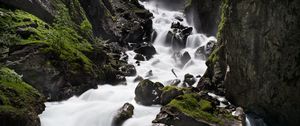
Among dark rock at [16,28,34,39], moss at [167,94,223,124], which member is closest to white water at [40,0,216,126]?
moss at [167,94,223,124]

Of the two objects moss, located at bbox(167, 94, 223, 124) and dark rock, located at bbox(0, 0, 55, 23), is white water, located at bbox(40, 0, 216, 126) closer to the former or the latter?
moss, located at bbox(167, 94, 223, 124)

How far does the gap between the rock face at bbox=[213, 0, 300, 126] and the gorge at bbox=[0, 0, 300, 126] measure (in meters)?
0.07

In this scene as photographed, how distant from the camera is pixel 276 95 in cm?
2973

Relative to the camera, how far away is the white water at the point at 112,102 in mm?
27547

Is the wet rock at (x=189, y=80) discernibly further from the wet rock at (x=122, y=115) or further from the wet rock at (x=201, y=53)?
the wet rock at (x=122, y=115)

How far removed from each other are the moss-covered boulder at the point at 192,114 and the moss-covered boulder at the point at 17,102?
838 cm

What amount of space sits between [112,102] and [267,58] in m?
13.5

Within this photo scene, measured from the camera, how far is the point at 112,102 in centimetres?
3312

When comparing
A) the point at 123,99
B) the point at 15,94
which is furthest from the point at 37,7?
the point at 15,94

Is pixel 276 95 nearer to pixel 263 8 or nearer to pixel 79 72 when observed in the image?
pixel 263 8

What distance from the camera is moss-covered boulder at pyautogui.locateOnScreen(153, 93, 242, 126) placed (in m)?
25.5

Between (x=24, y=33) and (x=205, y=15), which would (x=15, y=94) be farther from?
(x=205, y=15)

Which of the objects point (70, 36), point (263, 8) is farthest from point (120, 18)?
point (263, 8)

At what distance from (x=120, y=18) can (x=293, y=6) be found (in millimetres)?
42490
